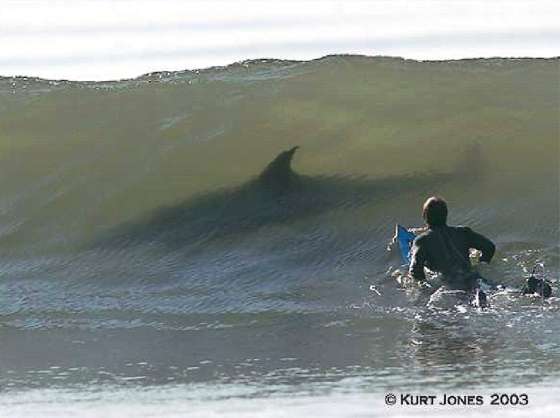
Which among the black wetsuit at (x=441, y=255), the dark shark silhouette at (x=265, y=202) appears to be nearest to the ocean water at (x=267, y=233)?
the dark shark silhouette at (x=265, y=202)

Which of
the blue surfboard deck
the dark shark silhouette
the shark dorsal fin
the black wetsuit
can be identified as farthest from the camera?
the shark dorsal fin

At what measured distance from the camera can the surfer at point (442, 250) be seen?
1196 cm

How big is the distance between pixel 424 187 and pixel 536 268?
362cm

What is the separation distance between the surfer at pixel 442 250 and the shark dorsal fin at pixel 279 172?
4286 mm

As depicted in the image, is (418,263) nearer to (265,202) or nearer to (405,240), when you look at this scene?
(405,240)

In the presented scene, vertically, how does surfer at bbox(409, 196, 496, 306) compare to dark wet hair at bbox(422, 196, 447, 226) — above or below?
below

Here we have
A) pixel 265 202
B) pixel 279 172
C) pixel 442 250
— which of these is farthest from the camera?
pixel 279 172

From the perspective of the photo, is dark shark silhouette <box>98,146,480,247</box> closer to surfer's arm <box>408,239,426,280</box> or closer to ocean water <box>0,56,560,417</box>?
ocean water <box>0,56,560,417</box>

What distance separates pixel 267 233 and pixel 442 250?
3482mm

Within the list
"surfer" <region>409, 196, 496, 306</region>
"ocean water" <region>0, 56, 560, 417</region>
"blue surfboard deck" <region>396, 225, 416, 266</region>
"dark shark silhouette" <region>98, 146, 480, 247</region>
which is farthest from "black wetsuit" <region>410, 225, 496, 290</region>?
"dark shark silhouette" <region>98, 146, 480, 247</region>

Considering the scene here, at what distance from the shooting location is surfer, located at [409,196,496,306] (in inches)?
471

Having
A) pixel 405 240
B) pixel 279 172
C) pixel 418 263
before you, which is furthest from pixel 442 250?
pixel 279 172

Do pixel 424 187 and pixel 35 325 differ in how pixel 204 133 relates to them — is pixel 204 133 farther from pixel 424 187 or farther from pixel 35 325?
pixel 35 325

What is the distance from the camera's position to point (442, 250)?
472 inches
